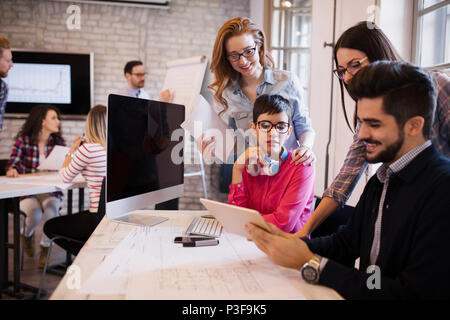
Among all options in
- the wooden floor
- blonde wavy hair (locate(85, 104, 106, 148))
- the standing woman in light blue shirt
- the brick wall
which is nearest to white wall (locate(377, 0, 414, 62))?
the standing woman in light blue shirt

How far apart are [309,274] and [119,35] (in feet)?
15.5

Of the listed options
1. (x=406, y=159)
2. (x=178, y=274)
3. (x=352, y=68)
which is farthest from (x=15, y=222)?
(x=406, y=159)

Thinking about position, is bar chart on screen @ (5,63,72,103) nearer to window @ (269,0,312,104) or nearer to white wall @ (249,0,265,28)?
white wall @ (249,0,265,28)

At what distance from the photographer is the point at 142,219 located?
160 centimetres

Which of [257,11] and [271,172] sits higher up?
[257,11]

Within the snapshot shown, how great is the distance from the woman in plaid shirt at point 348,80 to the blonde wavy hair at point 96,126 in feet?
5.85

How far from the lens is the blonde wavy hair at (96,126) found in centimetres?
261

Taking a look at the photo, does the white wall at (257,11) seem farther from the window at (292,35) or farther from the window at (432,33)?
the window at (432,33)

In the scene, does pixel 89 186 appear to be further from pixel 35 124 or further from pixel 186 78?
pixel 186 78

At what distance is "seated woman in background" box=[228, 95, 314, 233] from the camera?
155 cm

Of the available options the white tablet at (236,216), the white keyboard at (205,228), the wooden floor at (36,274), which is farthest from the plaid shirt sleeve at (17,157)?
the white tablet at (236,216)

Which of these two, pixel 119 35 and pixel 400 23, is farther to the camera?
pixel 119 35

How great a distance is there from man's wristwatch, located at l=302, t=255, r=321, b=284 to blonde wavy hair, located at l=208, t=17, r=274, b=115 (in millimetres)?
1177
